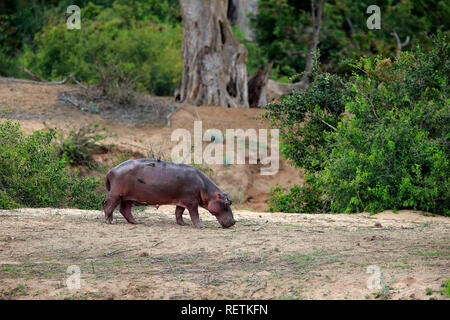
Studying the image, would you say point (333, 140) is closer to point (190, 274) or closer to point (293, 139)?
point (293, 139)

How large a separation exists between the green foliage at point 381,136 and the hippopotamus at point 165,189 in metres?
2.37

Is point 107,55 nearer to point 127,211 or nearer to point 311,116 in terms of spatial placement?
→ point 311,116

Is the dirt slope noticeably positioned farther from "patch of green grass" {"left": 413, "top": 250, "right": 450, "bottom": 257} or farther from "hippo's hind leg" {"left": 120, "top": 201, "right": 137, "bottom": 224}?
"patch of green grass" {"left": 413, "top": 250, "right": 450, "bottom": 257}

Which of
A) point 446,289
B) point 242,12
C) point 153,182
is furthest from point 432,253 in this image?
point 242,12

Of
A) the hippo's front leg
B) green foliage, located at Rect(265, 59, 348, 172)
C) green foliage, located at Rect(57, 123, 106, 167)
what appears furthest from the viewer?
green foliage, located at Rect(57, 123, 106, 167)

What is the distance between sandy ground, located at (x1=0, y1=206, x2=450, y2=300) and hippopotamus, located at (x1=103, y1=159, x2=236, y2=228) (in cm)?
28

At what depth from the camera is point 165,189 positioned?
7.94 metres

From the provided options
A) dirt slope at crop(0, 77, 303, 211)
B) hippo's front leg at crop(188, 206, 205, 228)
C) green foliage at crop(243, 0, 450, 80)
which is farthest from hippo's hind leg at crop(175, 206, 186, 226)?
green foliage at crop(243, 0, 450, 80)

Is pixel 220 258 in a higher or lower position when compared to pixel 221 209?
lower

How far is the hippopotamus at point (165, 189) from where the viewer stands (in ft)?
26.1

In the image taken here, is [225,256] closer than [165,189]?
Yes

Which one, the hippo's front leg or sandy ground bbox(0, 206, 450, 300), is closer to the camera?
sandy ground bbox(0, 206, 450, 300)

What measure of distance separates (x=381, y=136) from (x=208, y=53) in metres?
9.11

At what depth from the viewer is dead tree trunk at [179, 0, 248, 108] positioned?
18.1 metres
